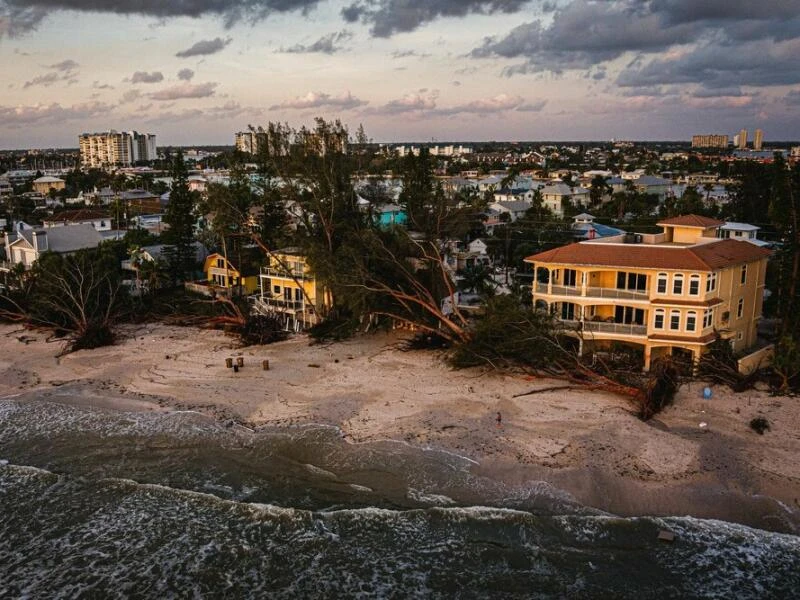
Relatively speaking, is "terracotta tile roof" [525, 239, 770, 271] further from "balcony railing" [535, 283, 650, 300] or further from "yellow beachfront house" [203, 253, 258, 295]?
"yellow beachfront house" [203, 253, 258, 295]

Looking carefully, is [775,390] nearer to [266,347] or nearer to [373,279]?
[373,279]

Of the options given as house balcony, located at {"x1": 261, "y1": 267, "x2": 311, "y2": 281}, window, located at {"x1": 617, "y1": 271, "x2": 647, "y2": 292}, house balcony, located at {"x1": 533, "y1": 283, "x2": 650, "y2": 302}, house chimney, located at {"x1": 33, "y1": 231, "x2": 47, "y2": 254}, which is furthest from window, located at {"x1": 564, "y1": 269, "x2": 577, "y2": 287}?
house chimney, located at {"x1": 33, "y1": 231, "x2": 47, "y2": 254}

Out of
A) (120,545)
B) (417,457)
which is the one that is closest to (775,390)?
(417,457)

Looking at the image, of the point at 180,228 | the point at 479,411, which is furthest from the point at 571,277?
the point at 180,228

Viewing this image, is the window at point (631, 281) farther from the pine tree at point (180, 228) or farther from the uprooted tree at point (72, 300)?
the pine tree at point (180, 228)

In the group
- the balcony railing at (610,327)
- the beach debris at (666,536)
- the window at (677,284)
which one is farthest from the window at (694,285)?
the beach debris at (666,536)
